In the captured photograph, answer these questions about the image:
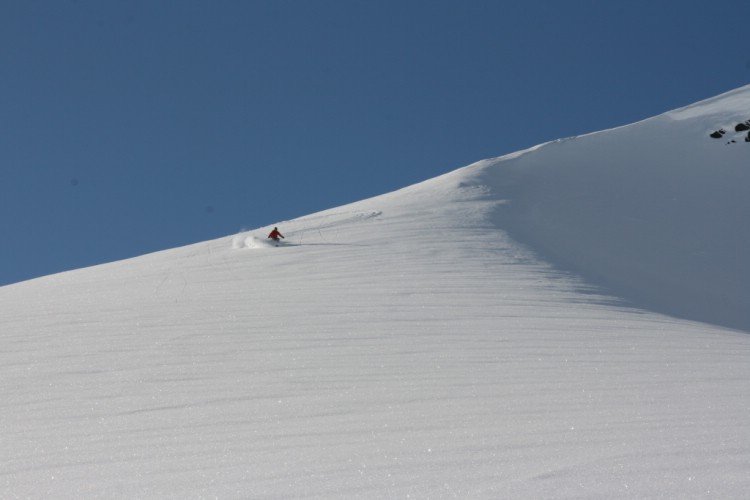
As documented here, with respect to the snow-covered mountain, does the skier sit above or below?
above

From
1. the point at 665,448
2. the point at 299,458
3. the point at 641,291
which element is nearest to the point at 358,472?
the point at 299,458

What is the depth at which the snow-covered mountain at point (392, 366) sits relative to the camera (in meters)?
3.99

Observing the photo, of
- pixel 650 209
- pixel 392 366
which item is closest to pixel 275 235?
pixel 392 366

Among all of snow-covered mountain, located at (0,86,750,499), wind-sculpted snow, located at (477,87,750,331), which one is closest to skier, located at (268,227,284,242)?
snow-covered mountain, located at (0,86,750,499)

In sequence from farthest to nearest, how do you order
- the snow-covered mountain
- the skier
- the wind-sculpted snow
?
the skier → the wind-sculpted snow → the snow-covered mountain

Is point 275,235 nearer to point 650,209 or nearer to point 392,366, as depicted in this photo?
point 392,366

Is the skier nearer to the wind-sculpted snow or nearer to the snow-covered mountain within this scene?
the snow-covered mountain

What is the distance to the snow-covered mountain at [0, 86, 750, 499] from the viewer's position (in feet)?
13.1

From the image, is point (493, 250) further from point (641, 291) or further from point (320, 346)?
point (320, 346)

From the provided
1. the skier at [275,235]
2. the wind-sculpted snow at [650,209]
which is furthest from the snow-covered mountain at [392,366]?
the skier at [275,235]

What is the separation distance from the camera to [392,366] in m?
5.88

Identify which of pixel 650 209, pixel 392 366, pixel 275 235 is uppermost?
pixel 275 235

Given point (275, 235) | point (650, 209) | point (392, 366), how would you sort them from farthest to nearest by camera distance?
point (650, 209) < point (275, 235) < point (392, 366)

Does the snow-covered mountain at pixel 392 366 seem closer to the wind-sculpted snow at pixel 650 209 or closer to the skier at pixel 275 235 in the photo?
the wind-sculpted snow at pixel 650 209
